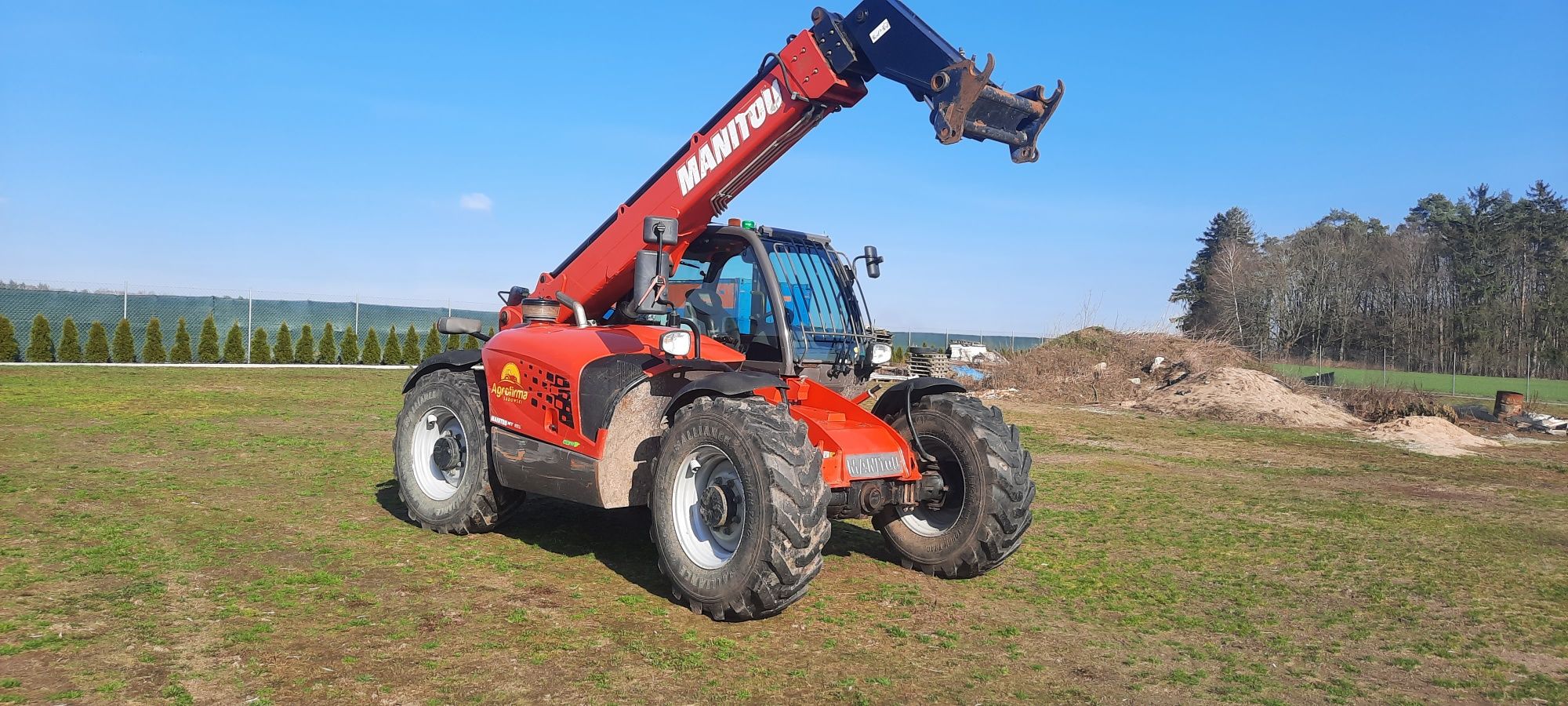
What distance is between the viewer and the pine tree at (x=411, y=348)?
32.4m

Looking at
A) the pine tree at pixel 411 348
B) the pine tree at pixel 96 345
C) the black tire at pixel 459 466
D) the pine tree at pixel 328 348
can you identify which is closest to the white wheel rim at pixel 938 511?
the black tire at pixel 459 466

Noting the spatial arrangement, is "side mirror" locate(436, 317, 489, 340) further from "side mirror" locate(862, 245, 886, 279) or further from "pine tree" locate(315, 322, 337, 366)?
"pine tree" locate(315, 322, 337, 366)

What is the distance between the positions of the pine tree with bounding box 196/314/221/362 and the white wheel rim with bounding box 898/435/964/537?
27.6 m

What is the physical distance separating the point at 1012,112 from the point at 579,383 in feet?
10.6

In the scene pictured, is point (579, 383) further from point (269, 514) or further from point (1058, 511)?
point (1058, 511)

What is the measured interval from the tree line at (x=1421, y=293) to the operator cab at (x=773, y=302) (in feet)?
136

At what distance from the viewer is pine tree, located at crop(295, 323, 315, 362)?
99.0 feet

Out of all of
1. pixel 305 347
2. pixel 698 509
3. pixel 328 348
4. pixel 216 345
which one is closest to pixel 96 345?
pixel 216 345

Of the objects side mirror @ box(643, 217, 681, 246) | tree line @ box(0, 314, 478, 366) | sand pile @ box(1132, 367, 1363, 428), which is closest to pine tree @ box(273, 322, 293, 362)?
tree line @ box(0, 314, 478, 366)

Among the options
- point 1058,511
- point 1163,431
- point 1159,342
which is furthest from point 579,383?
point 1159,342

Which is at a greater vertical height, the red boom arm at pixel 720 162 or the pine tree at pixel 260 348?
the red boom arm at pixel 720 162

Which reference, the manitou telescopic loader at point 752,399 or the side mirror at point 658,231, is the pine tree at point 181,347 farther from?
the side mirror at point 658,231

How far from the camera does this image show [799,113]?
21.4 feet

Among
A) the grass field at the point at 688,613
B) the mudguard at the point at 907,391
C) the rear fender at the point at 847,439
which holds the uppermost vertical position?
the mudguard at the point at 907,391
